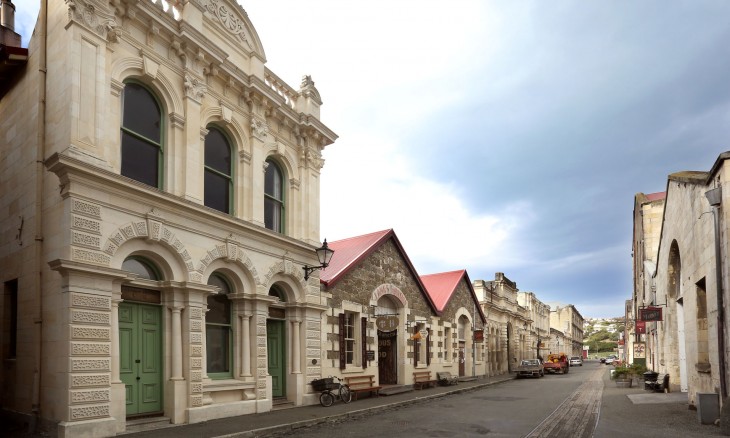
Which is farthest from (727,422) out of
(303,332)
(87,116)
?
(87,116)

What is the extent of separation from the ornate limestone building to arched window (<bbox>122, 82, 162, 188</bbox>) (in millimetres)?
33

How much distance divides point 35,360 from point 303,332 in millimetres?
7885

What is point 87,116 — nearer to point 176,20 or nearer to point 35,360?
point 176,20

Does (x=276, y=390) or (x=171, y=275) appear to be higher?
(x=171, y=275)

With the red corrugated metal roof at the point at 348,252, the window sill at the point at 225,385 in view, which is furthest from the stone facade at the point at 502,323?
the window sill at the point at 225,385

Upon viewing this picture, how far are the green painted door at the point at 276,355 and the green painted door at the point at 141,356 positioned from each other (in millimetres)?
4260

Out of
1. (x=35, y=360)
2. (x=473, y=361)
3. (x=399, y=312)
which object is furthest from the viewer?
(x=473, y=361)

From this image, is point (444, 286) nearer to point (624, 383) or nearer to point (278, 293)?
point (624, 383)

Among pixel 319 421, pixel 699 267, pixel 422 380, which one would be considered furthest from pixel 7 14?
pixel 422 380

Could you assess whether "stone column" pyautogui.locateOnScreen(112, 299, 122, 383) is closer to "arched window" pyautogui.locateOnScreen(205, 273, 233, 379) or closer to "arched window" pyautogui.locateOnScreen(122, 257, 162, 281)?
"arched window" pyautogui.locateOnScreen(122, 257, 162, 281)

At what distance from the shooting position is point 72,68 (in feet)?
34.5

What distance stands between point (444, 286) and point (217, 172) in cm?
2058

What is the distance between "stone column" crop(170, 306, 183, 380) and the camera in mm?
12094

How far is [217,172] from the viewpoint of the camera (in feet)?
47.0
